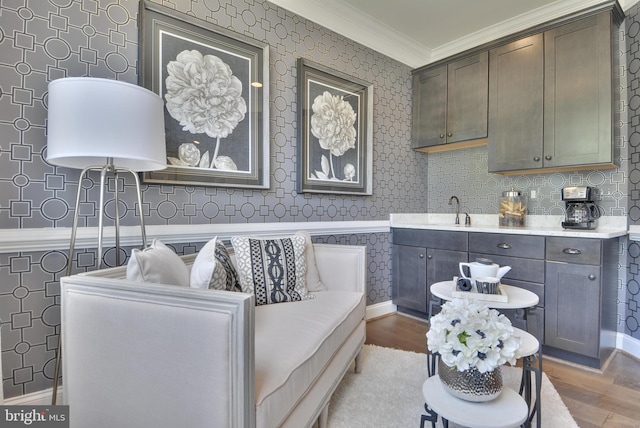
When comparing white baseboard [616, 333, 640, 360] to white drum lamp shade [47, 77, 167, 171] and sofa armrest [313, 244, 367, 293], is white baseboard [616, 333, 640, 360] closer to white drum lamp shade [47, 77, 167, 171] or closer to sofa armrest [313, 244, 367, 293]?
sofa armrest [313, 244, 367, 293]

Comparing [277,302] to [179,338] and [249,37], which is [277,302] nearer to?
[179,338]

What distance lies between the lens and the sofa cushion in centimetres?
100

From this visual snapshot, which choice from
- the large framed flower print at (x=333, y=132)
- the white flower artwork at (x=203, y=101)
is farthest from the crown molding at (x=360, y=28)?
the white flower artwork at (x=203, y=101)

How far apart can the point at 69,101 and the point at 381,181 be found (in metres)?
2.53

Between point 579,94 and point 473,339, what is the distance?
2.40 meters

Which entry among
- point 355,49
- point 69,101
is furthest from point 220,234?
point 355,49

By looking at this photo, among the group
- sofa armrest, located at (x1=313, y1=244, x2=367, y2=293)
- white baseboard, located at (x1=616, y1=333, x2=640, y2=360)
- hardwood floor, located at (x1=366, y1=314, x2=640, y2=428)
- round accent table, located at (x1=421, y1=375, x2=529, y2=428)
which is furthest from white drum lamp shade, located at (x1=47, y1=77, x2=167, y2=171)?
white baseboard, located at (x1=616, y1=333, x2=640, y2=360)

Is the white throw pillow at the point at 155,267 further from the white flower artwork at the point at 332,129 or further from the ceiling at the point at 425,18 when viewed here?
the ceiling at the point at 425,18

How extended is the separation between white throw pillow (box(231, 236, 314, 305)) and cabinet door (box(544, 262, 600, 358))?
5.67 feet

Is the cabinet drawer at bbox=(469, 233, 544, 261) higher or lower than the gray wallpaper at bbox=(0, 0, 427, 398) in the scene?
lower

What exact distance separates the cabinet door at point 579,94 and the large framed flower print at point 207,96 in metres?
2.24

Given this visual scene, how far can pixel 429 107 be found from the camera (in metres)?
3.40

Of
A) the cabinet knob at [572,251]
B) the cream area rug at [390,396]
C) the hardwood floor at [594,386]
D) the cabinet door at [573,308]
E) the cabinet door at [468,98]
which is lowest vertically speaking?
the hardwood floor at [594,386]

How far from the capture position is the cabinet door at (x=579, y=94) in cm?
231
